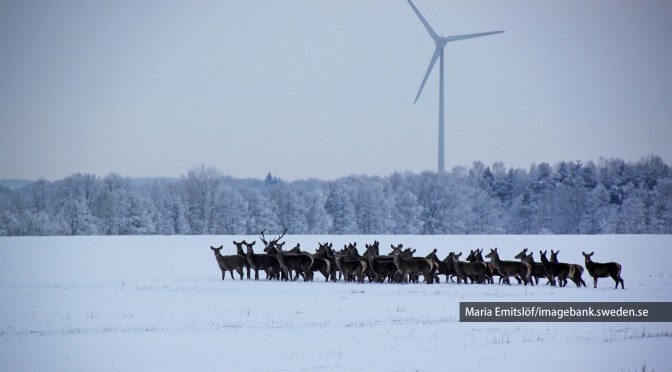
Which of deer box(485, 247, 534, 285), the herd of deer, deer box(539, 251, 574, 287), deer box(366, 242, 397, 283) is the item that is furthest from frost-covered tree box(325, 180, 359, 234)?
deer box(539, 251, 574, 287)

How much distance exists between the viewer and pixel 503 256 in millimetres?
43531

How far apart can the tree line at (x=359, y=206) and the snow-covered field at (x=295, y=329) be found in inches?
2915

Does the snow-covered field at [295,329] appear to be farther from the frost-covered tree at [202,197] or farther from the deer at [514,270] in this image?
the frost-covered tree at [202,197]

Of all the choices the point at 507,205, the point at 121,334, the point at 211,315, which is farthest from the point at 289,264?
the point at 507,205

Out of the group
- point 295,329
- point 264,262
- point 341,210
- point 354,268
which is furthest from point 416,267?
point 341,210

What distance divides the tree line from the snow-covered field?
74.1 metres

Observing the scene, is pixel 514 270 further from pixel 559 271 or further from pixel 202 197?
pixel 202 197

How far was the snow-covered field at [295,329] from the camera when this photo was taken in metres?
13.8

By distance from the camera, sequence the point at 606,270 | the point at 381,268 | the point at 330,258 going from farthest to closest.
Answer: the point at 330,258 → the point at 381,268 → the point at 606,270

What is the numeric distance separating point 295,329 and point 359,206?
308ft

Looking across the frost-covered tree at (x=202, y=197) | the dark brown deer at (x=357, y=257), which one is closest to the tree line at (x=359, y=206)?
the frost-covered tree at (x=202, y=197)

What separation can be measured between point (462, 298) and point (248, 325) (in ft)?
23.6

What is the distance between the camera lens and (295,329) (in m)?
17.1

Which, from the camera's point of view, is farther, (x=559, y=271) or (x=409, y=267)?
(x=409, y=267)
